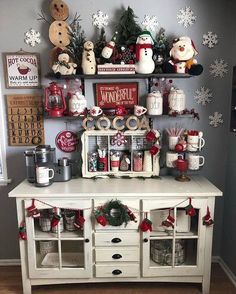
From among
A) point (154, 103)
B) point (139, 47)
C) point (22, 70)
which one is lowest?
point (154, 103)

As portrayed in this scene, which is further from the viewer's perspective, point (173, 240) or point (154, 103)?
point (154, 103)

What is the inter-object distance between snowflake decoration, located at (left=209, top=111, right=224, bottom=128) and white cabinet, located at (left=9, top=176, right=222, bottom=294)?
1.62 feet

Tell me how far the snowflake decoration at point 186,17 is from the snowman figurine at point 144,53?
0.99 ft

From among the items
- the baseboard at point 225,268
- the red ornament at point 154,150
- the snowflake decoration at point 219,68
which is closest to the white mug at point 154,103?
the red ornament at point 154,150

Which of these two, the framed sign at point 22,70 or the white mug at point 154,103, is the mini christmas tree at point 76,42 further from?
the white mug at point 154,103

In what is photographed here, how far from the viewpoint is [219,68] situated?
6.71 ft

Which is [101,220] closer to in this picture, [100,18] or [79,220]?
[79,220]

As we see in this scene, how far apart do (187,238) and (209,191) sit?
36 cm

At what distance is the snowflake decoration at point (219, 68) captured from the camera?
2039 mm

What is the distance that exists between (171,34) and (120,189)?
1.19 metres

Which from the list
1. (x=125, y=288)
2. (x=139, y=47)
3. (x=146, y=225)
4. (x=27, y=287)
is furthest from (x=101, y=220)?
(x=139, y=47)

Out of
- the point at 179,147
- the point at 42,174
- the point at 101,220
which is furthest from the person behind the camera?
the point at 179,147

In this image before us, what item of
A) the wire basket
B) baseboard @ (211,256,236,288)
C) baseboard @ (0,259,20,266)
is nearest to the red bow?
the wire basket

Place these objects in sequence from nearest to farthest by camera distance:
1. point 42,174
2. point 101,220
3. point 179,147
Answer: point 101,220 → point 42,174 → point 179,147
